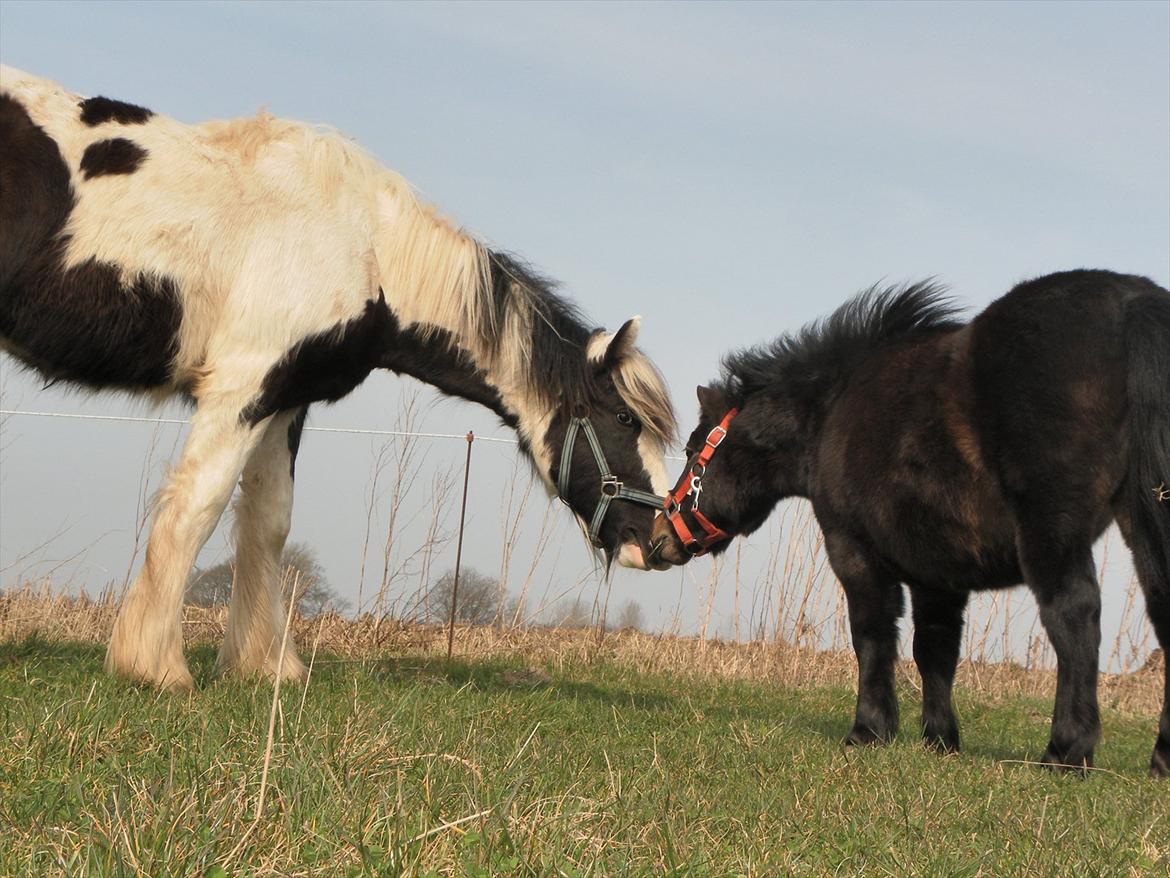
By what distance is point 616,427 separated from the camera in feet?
19.1

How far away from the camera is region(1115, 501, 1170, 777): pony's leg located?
14.4 feet

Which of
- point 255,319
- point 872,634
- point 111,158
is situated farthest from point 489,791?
point 111,158

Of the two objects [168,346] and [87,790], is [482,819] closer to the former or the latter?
[87,790]

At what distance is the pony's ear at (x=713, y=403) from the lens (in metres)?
6.26

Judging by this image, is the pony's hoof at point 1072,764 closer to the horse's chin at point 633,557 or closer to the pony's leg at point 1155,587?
the pony's leg at point 1155,587

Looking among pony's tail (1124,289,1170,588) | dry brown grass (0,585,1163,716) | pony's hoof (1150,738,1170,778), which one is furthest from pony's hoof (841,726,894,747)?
dry brown grass (0,585,1163,716)

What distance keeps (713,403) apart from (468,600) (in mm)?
3793

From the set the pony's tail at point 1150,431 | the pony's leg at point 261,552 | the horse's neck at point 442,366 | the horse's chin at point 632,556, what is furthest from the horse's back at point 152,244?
the pony's tail at point 1150,431

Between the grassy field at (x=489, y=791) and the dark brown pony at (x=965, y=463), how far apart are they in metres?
0.58

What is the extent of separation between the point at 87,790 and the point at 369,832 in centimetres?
88

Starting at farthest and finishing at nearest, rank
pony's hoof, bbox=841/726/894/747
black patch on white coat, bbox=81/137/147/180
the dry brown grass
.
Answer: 1. the dry brown grass
2. pony's hoof, bbox=841/726/894/747
3. black patch on white coat, bbox=81/137/147/180

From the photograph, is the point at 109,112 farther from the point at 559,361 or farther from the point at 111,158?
the point at 559,361

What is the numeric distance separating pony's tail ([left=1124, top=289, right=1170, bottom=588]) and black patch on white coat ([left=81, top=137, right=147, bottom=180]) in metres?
4.18

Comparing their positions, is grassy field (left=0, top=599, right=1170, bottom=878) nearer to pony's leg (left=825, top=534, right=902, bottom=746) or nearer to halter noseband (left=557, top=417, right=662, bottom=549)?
pony's leg (left=825, top=534, right=902, bottom=746)
